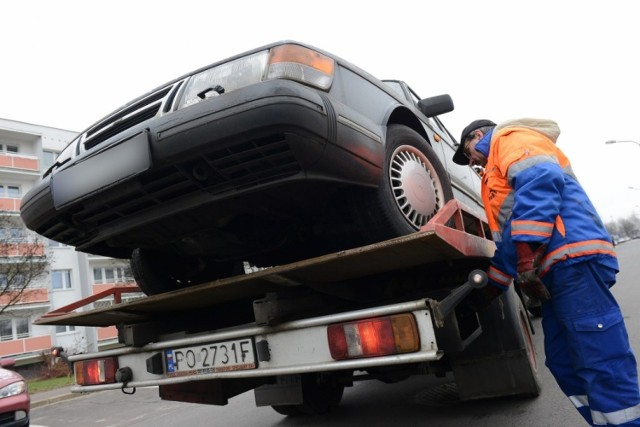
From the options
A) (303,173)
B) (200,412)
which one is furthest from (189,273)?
(200,412)

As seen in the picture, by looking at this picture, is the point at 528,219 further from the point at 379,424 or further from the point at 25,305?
the point at 25,305

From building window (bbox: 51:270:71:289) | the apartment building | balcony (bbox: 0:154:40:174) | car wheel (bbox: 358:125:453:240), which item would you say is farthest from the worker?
balcony (bbox: 0:154:40:174)

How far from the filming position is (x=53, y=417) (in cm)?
769

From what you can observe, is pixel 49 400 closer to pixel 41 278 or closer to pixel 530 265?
pixel 530 265

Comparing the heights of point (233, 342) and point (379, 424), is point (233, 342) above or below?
above

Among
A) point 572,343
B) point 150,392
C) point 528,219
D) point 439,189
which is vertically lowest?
point 150,392

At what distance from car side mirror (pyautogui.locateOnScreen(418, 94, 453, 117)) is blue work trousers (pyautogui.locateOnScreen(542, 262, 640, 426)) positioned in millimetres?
2015

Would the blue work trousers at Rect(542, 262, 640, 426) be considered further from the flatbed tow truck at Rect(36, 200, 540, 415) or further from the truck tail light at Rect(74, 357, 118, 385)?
the truck tail light at Rect(74, 357, 118, 385)

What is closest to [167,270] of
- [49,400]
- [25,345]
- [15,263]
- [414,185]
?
[414,185]

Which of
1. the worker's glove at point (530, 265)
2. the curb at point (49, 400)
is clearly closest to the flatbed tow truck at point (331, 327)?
the worker's glove at point (530, 265)

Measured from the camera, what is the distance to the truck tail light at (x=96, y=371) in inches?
110

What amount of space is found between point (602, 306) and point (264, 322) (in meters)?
1.45

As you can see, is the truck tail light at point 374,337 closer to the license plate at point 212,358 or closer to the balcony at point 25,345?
the license plate at point 212,358

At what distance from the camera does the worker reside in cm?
192
